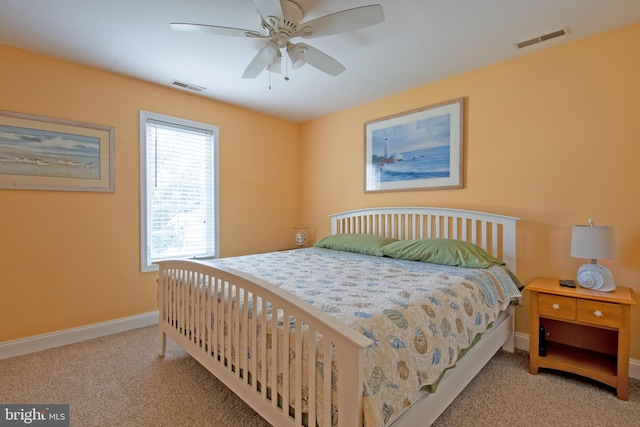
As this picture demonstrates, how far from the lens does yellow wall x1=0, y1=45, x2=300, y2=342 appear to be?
2400 mm

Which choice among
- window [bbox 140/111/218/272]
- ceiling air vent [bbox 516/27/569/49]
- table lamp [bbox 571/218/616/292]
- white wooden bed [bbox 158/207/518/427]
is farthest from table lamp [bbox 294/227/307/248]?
ceiling air vent [bbox 516/27/569/49]

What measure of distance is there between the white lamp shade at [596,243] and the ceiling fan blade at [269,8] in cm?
241

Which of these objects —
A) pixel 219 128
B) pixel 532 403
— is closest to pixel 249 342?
pixel 532 403

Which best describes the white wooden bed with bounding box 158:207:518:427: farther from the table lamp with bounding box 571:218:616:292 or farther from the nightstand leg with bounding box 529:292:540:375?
the table lamp with bounding box 571:218:616:292

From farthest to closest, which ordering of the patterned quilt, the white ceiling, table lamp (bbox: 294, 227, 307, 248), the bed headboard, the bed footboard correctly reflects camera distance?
1. table lamp (bbox: 294, 227, 307, 248)
2. the bed headboard
3. the white ceiling
4. the patterned quilt
5. the bed footboard

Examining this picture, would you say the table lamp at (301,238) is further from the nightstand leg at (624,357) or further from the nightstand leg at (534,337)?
the nightstand leg at (624,357)

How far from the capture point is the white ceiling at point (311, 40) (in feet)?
6.23

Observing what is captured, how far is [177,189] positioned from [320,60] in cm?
216

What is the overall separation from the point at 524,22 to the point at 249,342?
275cm

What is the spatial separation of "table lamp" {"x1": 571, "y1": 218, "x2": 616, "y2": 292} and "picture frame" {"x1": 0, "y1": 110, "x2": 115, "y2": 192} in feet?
12.8

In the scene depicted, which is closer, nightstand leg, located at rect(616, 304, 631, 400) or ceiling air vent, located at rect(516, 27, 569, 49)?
nightstand leg, located at rect(616, 304, 631, 400)

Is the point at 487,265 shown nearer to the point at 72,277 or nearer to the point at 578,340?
the point at 578,340

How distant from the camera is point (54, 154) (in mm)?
2557

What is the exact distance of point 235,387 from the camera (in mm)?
1563
